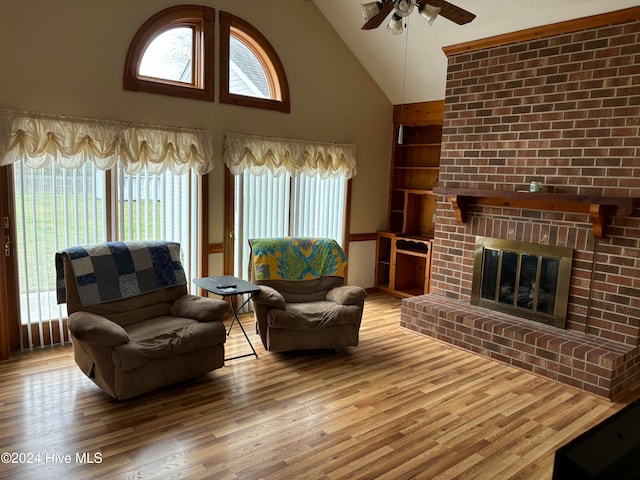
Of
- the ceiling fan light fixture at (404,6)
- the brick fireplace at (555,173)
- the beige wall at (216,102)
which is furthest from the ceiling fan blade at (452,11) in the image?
the beige wall at (216,102)

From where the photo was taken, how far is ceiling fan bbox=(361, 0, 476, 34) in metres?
2.87

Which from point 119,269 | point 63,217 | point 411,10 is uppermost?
point 411,10

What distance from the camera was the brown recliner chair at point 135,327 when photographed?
9.79 ft

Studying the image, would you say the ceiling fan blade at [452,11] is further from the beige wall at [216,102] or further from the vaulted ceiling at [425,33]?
Result: the beige wall at [216,102]

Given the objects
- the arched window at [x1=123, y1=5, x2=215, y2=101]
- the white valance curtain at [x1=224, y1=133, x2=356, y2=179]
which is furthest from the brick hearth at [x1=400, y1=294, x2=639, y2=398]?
the arched window at [x1=123, y1=5, x2=215, y2=101]

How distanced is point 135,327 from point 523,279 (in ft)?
11.0

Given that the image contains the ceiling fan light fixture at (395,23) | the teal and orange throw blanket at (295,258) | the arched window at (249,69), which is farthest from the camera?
the arched window at (249,69)

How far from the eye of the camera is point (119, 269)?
3551 millimetres

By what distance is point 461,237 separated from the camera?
483 cm

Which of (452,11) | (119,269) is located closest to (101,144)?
(119,269)

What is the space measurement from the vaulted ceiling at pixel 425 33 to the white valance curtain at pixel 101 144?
6.96ft

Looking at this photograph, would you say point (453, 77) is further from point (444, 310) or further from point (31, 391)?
point (31, 391)

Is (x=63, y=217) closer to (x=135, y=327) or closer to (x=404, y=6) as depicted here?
(x=135, y=327)

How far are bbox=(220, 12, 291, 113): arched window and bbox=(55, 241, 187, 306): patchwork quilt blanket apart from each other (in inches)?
68.5
